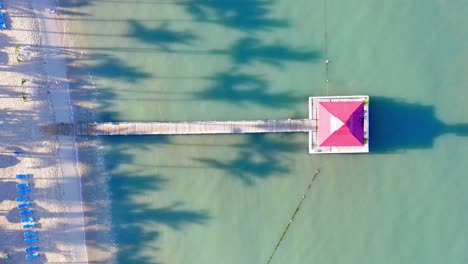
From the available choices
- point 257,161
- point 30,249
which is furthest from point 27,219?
point 257,161

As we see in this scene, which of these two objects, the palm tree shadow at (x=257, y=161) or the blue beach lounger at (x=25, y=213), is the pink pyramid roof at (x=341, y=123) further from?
the blue beach lounger at (x=25, y=213)

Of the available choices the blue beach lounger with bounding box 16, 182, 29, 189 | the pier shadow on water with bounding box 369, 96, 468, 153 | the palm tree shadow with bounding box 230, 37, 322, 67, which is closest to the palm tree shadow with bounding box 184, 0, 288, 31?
the palm tree shadow with bounding box 230, 37, 322, 67

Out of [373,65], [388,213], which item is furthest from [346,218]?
[373,65]

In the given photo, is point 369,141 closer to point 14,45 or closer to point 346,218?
point 346,218

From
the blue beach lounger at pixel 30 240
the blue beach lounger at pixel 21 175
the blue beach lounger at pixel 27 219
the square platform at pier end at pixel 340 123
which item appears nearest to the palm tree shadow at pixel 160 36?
the square platform at pier end at pixel 340 123

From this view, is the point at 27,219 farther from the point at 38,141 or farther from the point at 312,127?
the point at 312,127

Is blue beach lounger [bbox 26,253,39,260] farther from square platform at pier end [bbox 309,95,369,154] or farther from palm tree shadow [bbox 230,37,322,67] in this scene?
square platform at pier end [bbox 309,95,369,154]
